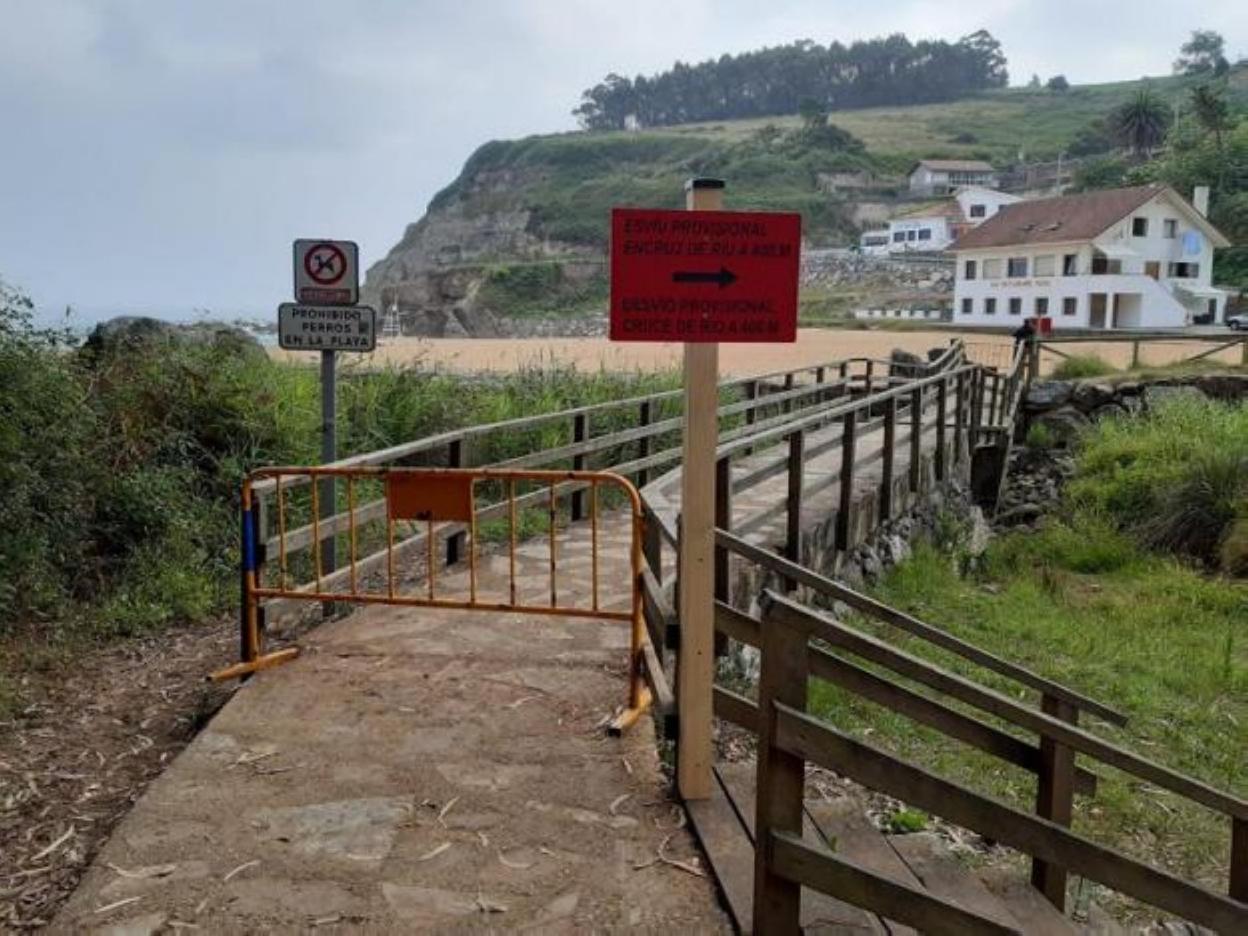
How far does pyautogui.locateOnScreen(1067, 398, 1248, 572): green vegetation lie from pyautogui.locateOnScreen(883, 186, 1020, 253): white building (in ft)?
253

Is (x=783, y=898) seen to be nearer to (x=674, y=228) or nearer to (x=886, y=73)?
(x=674, y=228)

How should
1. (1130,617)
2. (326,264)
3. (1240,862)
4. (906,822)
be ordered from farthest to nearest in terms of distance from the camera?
(1130,617) → (326,264) → (906,822) → (1240,862)

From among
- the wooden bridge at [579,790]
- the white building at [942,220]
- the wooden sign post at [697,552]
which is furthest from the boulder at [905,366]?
the white building at [942,220]

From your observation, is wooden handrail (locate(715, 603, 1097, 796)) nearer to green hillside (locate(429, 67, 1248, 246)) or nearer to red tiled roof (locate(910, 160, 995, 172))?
green hillside (locate(429, 67, 1248, 246))

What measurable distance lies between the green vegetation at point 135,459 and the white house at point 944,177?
11413 cm

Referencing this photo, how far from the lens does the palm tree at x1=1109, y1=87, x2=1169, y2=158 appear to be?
337 feet

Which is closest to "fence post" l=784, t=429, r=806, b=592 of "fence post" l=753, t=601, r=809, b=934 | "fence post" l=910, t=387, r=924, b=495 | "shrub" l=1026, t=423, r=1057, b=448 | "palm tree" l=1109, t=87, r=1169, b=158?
"fence post" l=910, t=387, r=924, b=495

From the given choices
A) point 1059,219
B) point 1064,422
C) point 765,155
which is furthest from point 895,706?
point 765,155

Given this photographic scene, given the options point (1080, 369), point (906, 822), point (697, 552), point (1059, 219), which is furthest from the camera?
point (1059, 219)

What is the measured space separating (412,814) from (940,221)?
95137 millimetres

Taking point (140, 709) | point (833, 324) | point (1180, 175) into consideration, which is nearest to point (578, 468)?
point (140, 709)

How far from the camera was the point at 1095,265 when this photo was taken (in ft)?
189

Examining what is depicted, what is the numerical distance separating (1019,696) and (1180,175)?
7754 centimetres

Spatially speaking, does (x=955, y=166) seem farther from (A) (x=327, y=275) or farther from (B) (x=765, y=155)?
(A) (x=327, y=275)
